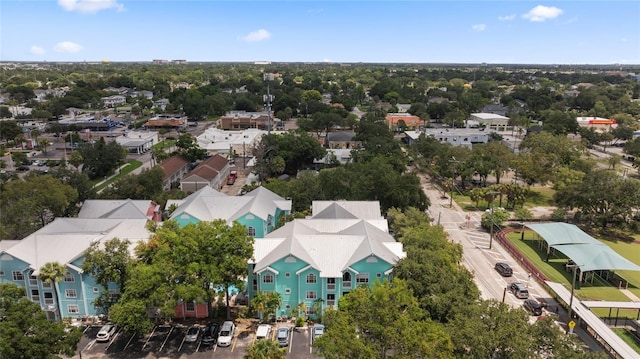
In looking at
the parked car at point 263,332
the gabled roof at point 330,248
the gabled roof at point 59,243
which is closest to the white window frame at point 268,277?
the gabled roof at point 330,248

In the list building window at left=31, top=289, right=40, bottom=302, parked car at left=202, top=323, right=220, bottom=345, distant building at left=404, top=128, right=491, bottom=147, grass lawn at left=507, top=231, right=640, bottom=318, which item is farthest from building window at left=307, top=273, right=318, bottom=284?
distant building at left=404, top=128, right=491, bottom=147

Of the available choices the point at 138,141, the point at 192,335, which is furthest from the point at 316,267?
the point at 138,141

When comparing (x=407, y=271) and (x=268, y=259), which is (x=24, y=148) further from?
(x=407, y=271)

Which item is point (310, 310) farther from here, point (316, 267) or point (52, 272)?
point (52, 272)

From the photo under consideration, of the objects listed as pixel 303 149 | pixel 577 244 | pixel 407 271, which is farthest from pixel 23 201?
pixel 577 244

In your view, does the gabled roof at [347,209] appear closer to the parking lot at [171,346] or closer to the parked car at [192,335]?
the parking lot at [171,346]

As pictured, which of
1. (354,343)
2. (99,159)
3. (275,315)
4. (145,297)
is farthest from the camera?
(99,159)

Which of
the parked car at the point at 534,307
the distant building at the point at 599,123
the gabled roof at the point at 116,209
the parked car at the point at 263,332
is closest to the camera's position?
the parked car at the point at 263,332
